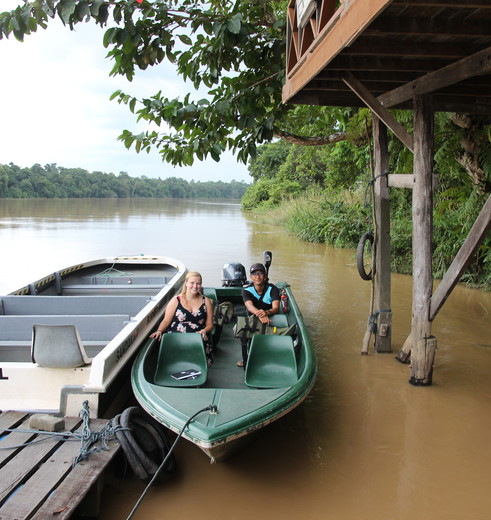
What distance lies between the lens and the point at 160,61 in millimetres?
6770

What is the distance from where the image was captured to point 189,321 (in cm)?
532

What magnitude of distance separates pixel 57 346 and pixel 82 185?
81.6m

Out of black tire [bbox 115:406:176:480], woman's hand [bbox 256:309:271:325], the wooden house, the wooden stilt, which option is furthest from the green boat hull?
the wooden stilt

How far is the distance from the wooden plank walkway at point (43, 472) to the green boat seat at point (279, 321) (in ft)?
8.98

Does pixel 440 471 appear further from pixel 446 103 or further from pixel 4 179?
pixel 4 179

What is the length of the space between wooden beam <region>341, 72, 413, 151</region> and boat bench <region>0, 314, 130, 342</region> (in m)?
3.43

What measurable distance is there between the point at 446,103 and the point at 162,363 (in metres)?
4.45

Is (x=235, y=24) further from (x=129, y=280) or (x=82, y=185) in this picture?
(x=82, y=185)

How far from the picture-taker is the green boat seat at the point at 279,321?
20.6ft

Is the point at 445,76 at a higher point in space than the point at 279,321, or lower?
higher

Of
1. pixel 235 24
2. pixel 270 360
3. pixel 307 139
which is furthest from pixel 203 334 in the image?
pixel 307 139

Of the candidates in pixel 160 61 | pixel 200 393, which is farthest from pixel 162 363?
pixel 160 61

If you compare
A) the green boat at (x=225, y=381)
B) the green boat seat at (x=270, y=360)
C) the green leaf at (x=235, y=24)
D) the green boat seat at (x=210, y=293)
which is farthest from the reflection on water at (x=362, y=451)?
the green leaf at (x=235, y=24)

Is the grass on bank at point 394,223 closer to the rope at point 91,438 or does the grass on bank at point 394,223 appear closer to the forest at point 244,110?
the forest at point 244,110
